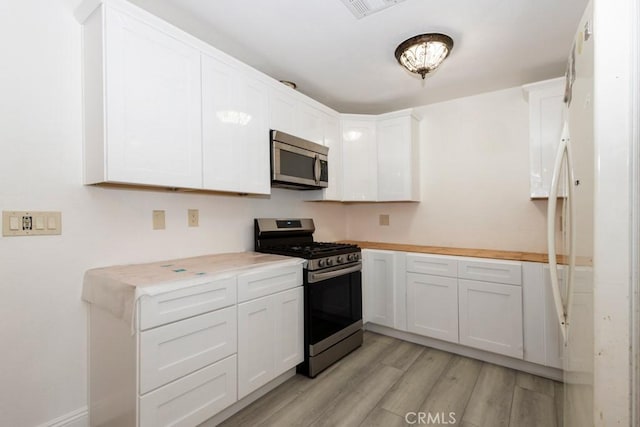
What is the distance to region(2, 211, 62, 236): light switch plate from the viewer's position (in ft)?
4.71

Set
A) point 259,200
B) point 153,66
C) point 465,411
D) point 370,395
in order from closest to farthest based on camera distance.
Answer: point 153,66, point 465,411, point 370,395, point 259,200

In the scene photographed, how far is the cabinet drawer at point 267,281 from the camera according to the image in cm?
182

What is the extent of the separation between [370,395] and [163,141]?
81.2 inches

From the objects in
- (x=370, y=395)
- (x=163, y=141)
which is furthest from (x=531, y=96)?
(x=163, y=141)

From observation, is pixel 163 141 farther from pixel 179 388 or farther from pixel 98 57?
pixel 179 388

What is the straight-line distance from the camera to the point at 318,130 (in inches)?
114

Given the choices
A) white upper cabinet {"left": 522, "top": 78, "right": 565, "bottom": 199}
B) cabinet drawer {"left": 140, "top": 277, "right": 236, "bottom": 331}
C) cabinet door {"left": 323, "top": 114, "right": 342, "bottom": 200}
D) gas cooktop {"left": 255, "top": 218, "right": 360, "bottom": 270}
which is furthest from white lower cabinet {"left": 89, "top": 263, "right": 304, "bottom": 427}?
white upper cabinet {"left": 522, "top": 78, "right": 565, "bottom": 199}

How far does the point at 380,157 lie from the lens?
10.9 feet

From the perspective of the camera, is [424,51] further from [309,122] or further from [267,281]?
[267,281]

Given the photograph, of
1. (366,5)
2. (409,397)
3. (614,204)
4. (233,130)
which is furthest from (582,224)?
(233,130)

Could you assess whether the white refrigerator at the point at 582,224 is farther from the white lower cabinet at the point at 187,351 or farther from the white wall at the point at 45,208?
the white wall at the point at 45,208

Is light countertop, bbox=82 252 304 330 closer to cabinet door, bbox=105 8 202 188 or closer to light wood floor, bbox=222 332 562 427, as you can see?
cabinet door, bbox=105 8 202 188

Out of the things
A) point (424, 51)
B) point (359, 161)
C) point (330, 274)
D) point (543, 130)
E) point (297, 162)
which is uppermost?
point (424, 51)

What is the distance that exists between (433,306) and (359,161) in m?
1.63
